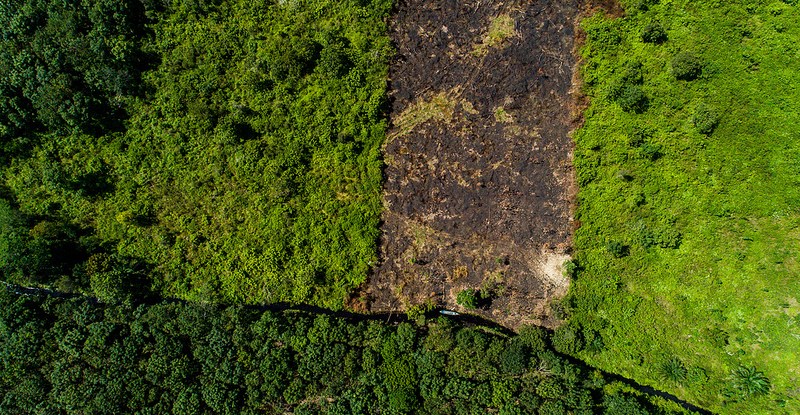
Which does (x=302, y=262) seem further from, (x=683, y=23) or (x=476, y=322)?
(x=683, y=23)

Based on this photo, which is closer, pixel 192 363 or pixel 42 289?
pixel 192 363

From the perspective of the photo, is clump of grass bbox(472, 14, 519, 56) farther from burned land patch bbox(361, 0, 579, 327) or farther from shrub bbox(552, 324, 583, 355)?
shrub bbox(552, 324, 583, 355)

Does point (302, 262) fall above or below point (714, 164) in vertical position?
below

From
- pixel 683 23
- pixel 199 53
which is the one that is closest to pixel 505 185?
pixel 683 23

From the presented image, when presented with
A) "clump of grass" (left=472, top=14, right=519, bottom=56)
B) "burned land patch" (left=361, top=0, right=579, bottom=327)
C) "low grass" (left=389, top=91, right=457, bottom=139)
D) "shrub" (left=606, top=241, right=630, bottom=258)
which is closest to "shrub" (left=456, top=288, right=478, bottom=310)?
"burned land patch" (left=361, top=0, right=579, bottom=327)

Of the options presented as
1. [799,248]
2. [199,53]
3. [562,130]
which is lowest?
[799,248]

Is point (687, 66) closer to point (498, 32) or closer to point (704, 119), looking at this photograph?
point (704, 119)
